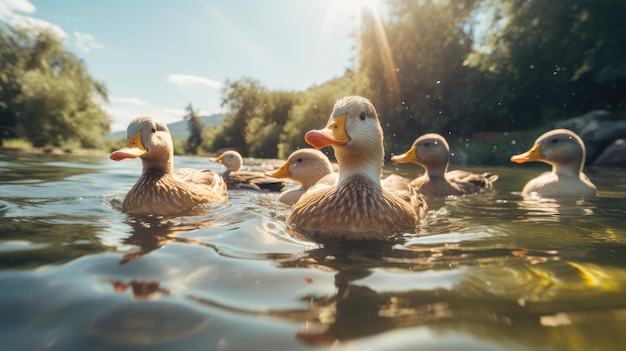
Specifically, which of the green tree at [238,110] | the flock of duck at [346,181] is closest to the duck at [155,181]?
the flock of duck at [346,181]

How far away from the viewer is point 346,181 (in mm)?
4277

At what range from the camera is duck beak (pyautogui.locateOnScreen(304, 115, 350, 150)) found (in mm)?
→ 3875

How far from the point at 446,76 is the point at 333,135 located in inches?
1123

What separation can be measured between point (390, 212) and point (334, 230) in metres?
0.60

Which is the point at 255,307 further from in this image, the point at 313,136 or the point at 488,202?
the point at 488,202

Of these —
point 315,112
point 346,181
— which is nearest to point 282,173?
point 346,181

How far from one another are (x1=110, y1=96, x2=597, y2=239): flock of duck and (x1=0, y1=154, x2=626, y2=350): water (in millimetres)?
389

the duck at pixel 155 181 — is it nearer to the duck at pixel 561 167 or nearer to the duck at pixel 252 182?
the duck at pixel 252 182

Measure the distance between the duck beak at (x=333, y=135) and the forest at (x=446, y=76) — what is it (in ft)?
42.7

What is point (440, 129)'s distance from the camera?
1128 inches

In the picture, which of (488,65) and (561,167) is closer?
(561,167)

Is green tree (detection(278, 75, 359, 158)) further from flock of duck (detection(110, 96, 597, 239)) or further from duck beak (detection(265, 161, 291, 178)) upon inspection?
duck beak (detection(265, 161, 291, 178))

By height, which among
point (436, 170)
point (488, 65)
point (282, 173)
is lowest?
point (282, 173)

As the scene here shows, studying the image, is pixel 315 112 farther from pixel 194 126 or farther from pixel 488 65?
pixel 194 126
